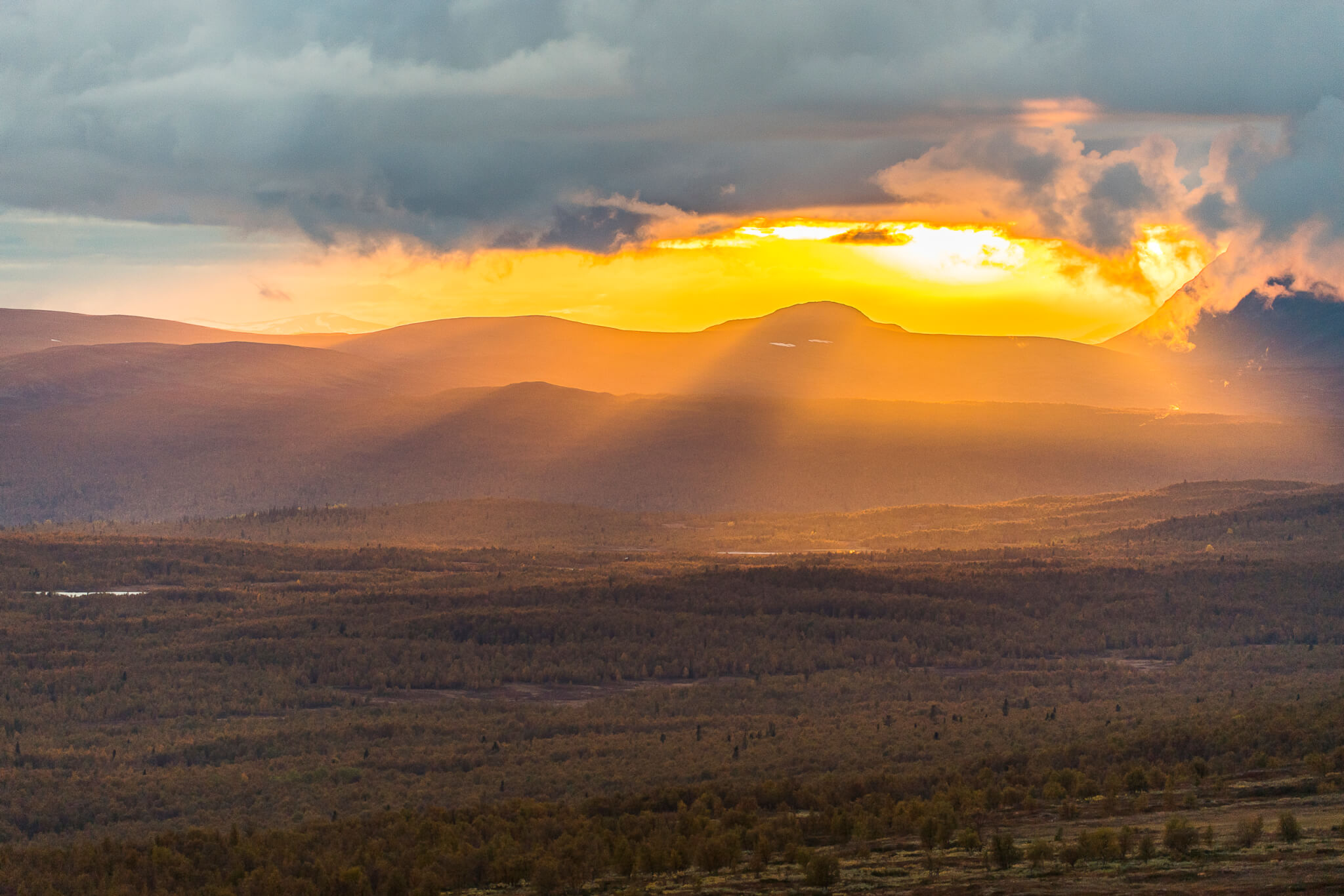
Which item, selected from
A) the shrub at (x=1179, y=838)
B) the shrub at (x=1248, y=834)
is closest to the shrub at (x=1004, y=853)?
the shrub at (x=1179, y=838)

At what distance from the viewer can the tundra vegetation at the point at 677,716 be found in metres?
43.6

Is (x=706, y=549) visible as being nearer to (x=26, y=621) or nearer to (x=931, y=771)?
(x=26, y=621)

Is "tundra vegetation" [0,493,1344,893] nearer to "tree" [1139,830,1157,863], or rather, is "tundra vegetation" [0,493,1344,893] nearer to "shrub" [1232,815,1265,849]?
"shrub" [1232,815,1265,849]

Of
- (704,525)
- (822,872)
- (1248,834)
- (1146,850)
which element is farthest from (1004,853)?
(704,525)

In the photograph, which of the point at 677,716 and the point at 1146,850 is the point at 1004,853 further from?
the point at 677,716

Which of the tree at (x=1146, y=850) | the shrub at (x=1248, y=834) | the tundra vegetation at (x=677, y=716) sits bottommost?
the tundra vegetation at (x=677, y=716)

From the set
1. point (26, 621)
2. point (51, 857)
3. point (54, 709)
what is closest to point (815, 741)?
point (51, 857)

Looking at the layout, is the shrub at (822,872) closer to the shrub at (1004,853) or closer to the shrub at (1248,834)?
the shrub at (1004,853)

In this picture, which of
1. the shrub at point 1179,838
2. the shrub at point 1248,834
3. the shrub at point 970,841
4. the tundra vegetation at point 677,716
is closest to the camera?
the shrub at point 1248,834

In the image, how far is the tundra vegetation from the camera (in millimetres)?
43562

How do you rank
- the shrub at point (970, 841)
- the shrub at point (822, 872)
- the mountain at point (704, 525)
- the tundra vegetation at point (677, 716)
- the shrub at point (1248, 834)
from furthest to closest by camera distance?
the mountain at point (704, 525)
the tundra vegetation at point (677, 716)
the shrub at point (970, 841)
the shrub at point (822, 872)
the shrub at point (1248, 834)

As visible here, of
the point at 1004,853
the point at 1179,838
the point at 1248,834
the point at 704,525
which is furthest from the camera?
the point at 704,525

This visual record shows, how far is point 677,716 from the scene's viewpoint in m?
81.6

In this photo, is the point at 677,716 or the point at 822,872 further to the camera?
the point at 677,716
